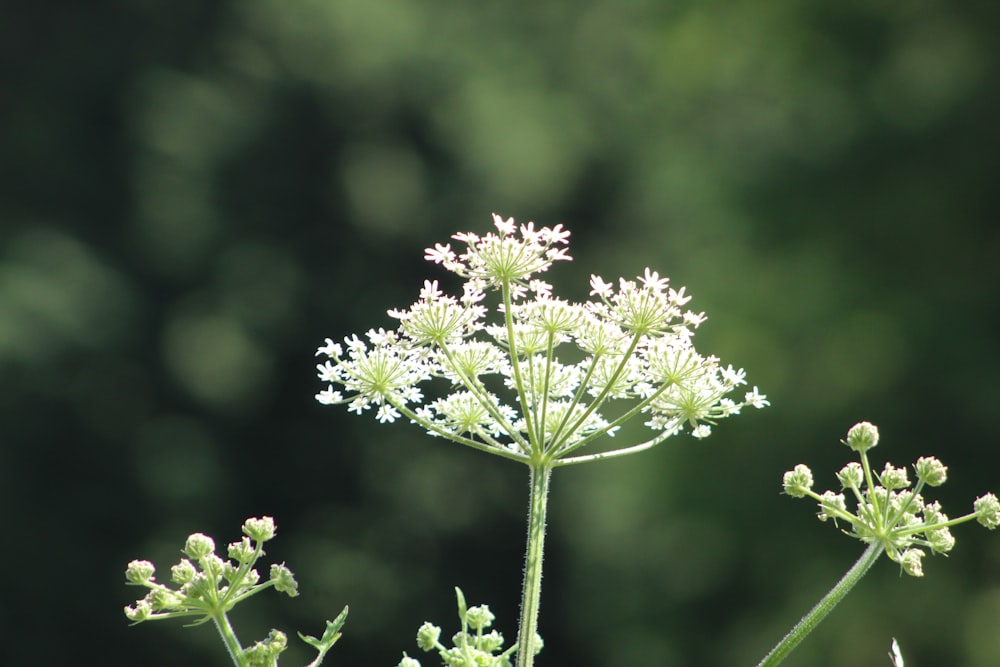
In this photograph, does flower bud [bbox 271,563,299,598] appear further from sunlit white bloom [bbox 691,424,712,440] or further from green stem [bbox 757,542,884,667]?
sunlit white bloom [bbox 691,424,712,440]

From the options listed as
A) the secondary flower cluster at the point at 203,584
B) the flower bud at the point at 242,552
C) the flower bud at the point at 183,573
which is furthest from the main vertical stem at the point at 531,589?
the flower bud at the point at 183,573

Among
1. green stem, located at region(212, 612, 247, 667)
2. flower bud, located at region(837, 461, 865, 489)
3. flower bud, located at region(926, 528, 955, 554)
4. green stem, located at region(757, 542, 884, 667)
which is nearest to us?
green stem, located at region(212, 612, 247, 667)

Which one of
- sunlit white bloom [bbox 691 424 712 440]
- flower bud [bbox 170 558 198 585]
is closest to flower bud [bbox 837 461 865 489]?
sunlit white bloom [bbox 691 424 712 440]

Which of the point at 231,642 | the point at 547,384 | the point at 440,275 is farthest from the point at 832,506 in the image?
the point at 440,275

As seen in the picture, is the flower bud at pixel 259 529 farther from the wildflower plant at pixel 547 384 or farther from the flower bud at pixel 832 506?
the flower bud at pixel 832 506

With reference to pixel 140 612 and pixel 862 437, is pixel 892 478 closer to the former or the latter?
pixel 862 437

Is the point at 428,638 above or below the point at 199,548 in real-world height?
below
